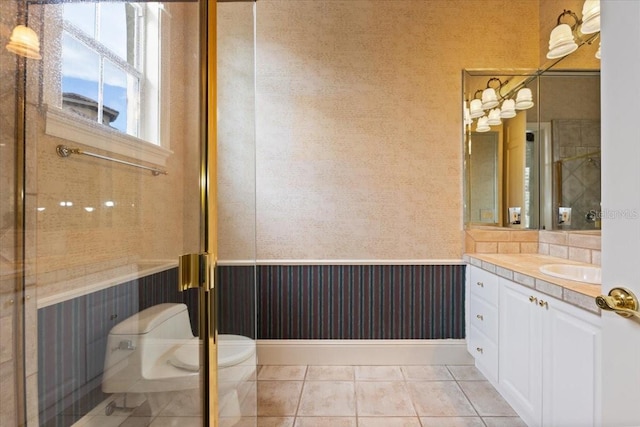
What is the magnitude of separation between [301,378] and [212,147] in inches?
70.6

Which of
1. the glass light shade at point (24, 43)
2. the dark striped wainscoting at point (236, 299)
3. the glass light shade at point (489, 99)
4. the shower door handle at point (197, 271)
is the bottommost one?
the dark striped wainscoting at point (236, 299)

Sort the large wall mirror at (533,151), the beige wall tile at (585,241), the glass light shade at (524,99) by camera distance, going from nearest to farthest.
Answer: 1. the beige wall tile at (585,241)
2. the large wall mirror at (533,151)
3. the glass light shade at (524,99)

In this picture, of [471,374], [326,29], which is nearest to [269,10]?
[326,29]

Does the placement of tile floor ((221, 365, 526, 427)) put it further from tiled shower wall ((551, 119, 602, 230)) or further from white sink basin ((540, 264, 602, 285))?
tiled shower wall ((551, 119, 602, 230))

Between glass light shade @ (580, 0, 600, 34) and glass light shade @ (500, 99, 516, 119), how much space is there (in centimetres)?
55

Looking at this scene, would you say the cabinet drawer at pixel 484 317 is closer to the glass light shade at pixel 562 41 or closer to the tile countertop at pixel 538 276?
the tile countertop at pixel 538 276

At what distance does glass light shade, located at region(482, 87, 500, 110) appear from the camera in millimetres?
2268

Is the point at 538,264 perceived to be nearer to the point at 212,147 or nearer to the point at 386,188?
the point at 386,188

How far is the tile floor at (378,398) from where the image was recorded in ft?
5.47

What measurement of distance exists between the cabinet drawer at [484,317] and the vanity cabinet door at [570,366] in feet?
1.43

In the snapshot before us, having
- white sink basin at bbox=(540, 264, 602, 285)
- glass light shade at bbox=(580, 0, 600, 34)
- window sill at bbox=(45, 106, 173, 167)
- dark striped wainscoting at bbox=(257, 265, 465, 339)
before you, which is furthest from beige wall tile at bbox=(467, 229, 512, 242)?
window sill at bbox=(45, 106, 173, 167)

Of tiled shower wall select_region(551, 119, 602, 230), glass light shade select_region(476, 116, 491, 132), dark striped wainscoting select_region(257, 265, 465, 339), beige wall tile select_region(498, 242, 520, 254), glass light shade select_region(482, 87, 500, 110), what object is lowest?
dark striped wainscoting select_region(257, 265, 465, 339)

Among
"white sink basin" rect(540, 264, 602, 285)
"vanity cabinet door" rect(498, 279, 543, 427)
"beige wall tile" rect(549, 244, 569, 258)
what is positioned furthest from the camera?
"beige wall tile" rect(549, 244, 569, 258)

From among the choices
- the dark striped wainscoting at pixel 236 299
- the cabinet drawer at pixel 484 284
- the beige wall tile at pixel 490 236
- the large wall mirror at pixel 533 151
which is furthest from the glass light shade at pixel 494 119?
the dark striped wainscoting at pixel 236 299
